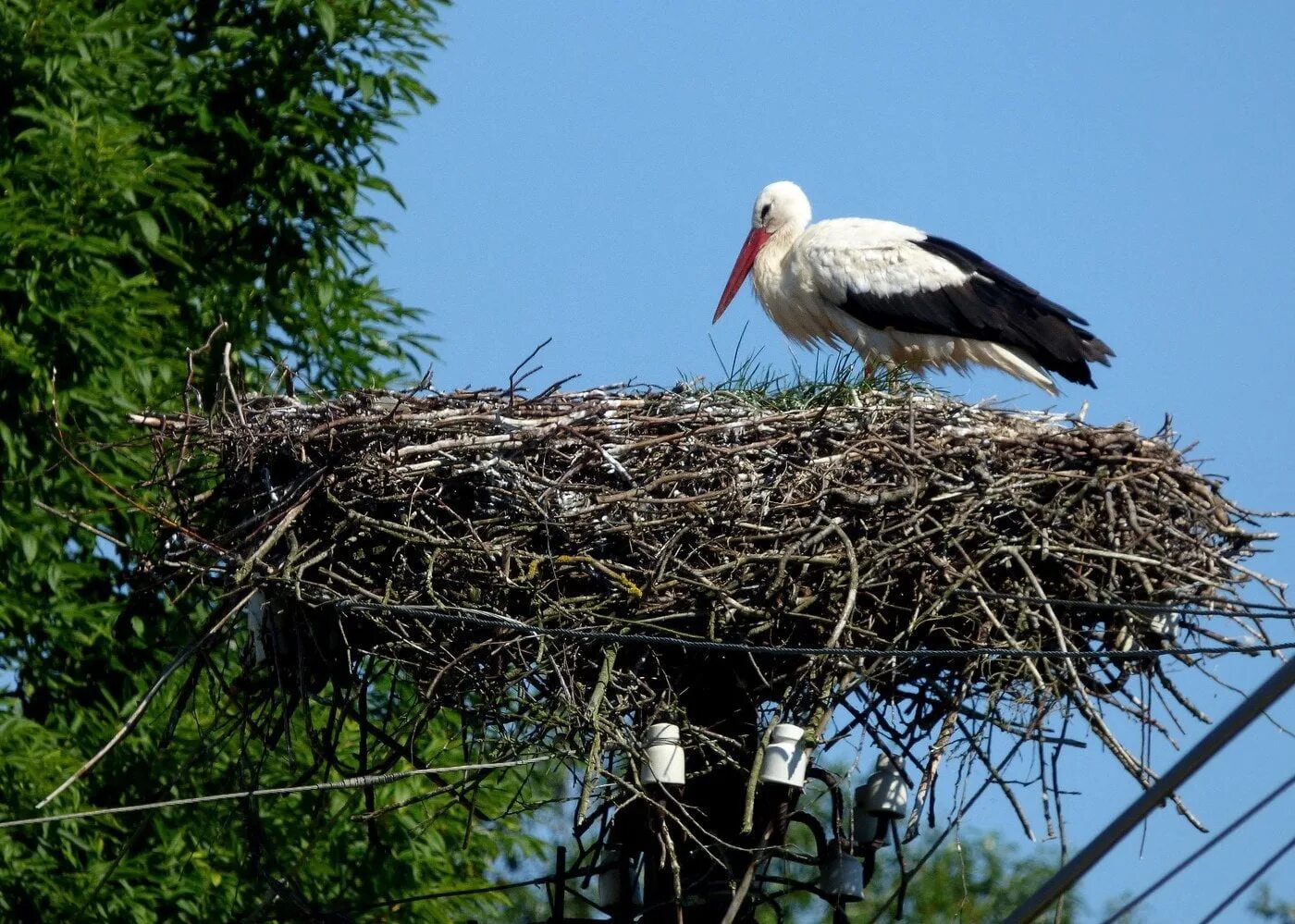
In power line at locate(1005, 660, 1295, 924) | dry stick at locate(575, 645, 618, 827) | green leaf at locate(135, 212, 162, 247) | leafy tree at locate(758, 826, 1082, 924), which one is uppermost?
green leaf at locate(135, 212, 162, 247)

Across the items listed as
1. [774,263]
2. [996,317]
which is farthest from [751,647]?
[774,263]

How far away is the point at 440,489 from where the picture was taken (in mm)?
6172

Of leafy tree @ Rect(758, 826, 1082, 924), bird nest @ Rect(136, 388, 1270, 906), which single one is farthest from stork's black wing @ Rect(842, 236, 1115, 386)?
leafy tree @ Rect(758, 826, 1082, 924)

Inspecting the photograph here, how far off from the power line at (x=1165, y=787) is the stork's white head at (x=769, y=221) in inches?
201

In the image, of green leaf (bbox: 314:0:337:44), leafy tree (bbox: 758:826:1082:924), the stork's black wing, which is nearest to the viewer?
the stork's black wing

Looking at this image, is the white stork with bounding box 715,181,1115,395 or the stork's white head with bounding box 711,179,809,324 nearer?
the white stork with bounding box 715,181,1115,395

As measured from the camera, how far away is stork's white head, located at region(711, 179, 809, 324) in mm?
9180

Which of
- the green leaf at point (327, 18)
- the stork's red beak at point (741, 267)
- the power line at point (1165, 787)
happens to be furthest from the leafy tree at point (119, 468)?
the power line at point (1165, 787)

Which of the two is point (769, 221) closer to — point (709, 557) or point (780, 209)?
point (780, 209)

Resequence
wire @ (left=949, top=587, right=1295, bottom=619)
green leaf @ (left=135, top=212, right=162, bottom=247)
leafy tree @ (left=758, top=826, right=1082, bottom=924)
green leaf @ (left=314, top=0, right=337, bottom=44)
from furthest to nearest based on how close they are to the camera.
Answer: leafy tree @ (left=758, top=826, right=1082, bottom=924)
green leaf @ (left=314, top=0, right=337, bottom=44)
green leaf @ (left=135, top=212, right=162, bottom=247)
wire @ (left=949, top=587, right=1295, bottom=619)

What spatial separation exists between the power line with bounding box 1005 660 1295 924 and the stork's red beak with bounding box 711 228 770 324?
509 centimetres

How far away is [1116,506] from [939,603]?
24.8 inches

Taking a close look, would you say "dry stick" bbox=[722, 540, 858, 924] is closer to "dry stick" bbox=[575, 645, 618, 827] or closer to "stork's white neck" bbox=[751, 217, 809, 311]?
"dry stick" bbox=[575, 645, 618, 827]

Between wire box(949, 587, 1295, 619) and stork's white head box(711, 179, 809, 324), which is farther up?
stork's white head box(711, 179, 809, 324)
